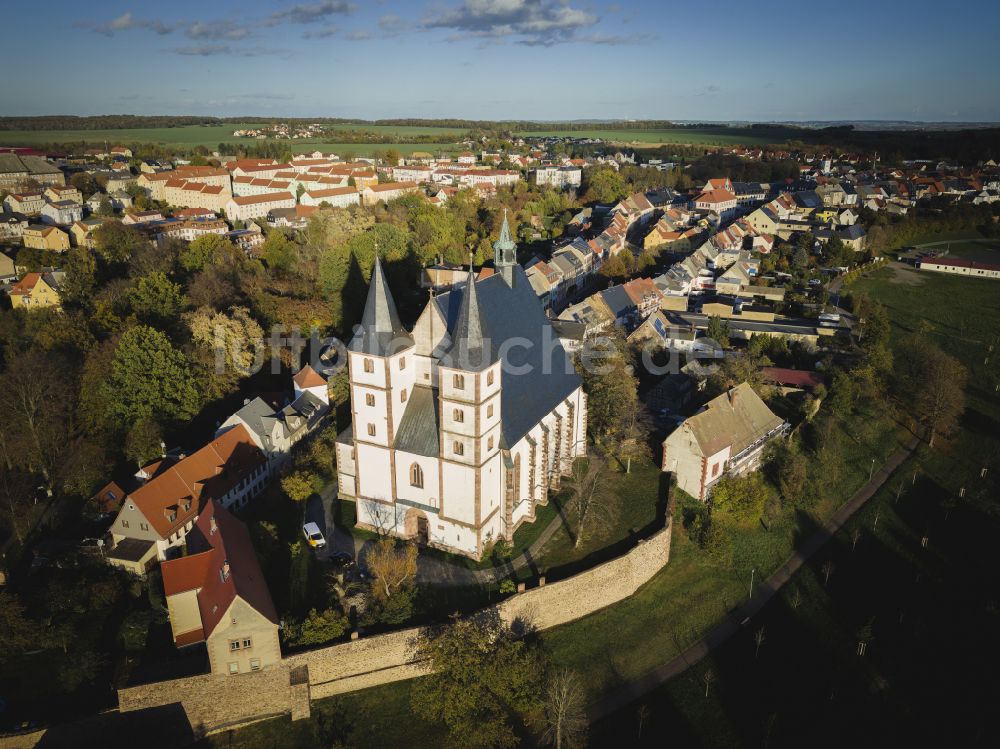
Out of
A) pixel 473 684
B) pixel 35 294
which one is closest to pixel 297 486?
pixel 473 684

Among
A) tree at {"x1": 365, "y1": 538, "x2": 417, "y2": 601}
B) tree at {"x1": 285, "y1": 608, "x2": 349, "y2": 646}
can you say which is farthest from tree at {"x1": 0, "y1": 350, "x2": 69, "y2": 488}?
tree at {"x1": 365, "y1": 538, "x2": 417, "y2": 601}

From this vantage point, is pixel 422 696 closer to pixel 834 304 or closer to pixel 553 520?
pixel 553 520

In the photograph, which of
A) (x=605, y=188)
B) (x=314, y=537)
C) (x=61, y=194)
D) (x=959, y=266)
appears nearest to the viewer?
(x=314, y=537)

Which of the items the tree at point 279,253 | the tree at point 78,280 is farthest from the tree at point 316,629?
the tree at point 279,253

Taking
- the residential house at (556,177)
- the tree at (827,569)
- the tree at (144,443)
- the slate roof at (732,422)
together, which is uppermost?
the residential house at (556,177)

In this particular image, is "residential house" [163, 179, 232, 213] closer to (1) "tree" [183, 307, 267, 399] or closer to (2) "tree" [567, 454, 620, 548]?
(1) "tree" [183, 307, 267, 399]

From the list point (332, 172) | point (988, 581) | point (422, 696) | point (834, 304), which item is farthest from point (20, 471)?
point (332, 172)

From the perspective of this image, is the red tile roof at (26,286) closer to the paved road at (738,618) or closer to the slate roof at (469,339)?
the slate roof at (469,339)

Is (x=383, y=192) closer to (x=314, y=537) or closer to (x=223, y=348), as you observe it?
(x=223, y=348)
